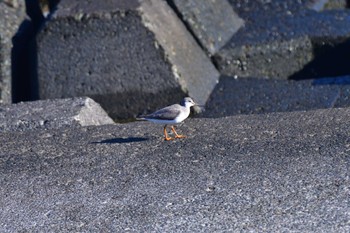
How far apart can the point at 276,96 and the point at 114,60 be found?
4.87ft

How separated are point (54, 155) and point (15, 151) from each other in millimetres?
345

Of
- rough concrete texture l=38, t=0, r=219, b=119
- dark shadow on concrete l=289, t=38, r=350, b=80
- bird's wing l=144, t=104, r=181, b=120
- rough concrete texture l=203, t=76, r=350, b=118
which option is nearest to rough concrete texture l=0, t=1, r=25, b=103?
rough concrete texture l=38, t=0, r=219, b=119

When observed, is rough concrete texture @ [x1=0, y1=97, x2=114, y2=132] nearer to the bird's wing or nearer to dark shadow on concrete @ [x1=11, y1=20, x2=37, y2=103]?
the bird's wing

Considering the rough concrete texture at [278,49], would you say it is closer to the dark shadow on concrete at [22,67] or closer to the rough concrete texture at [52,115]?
the dark shadow on concrete at [22,67]

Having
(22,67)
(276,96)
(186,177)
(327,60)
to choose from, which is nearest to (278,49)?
(327,60)

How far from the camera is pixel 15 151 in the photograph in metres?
7.05

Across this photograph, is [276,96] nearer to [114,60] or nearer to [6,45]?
[114,60]

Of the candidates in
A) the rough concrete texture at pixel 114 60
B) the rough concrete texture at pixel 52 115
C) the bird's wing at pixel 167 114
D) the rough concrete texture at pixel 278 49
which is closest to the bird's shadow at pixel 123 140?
the bird's wing at pixel 167 114

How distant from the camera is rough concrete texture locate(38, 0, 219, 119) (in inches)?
350

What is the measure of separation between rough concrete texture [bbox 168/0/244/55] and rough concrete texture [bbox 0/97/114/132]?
2241 millimetres

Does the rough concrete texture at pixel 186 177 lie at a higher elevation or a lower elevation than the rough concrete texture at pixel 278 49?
higher

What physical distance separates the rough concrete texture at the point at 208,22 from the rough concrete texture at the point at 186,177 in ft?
9.26

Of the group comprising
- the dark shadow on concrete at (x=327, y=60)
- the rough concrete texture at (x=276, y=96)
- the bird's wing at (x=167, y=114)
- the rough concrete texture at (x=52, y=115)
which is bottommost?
the dark shadow on concrete at (x=327, y=60)

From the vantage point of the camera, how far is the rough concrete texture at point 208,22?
10.3 m
